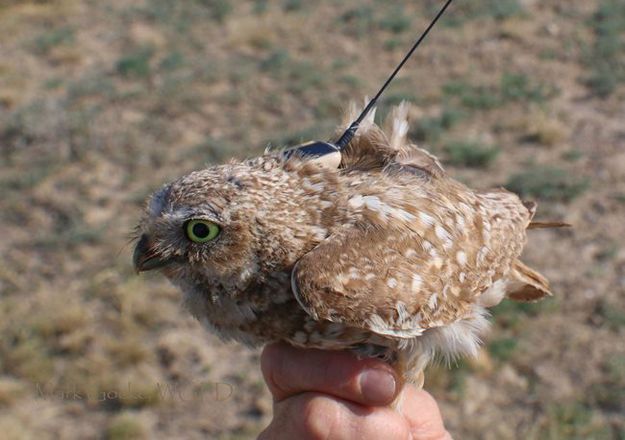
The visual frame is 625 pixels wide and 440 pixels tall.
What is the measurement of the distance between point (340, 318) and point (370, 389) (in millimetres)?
504

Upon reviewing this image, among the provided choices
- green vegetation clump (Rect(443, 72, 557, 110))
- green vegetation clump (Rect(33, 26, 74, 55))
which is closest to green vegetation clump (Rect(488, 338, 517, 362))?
green vegetation clump (Rect(443, 72, 557, 110))

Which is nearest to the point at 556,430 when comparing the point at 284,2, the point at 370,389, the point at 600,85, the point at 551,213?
the point at 551,213

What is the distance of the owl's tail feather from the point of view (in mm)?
4258

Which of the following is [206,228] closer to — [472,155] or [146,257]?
[146,257]

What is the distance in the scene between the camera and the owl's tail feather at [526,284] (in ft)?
14.0

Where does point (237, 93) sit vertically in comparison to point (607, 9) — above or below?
below

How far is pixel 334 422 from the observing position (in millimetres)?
3443

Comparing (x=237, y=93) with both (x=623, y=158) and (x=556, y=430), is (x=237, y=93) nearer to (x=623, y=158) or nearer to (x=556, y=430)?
(x=623, y=158)

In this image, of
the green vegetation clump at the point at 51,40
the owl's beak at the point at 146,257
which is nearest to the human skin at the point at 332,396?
the owl's beak at the point at 146,257

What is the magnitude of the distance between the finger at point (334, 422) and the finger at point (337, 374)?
5 centimetres

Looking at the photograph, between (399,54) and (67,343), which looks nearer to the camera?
(67,343)

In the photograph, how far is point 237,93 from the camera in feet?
43.1

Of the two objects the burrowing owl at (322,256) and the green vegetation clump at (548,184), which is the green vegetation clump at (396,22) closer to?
the green vegetation clump at (548,184)

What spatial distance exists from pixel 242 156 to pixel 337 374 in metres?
7.89
